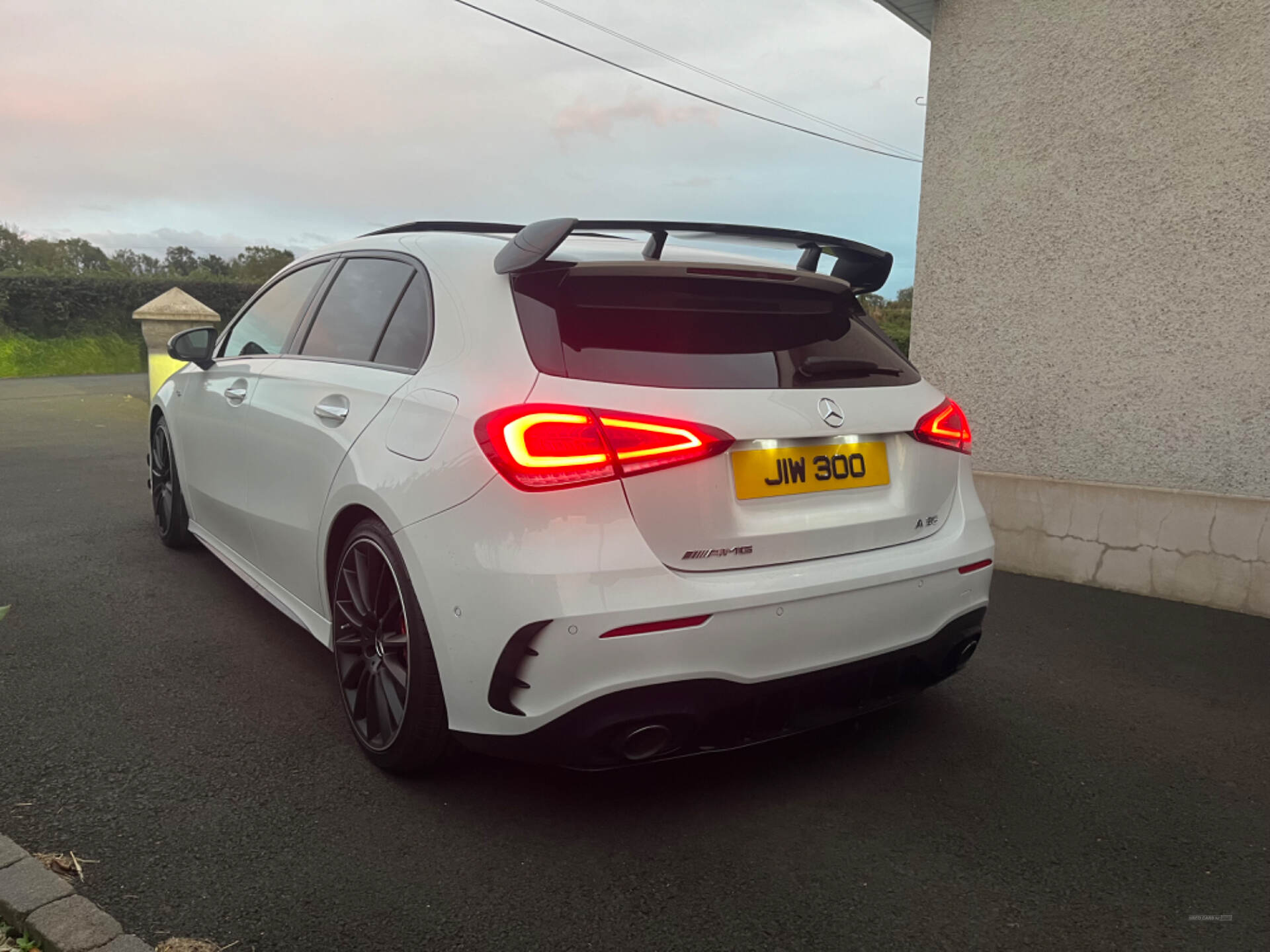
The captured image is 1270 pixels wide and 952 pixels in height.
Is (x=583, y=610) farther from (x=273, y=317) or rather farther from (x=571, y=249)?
(x=273, y=317)

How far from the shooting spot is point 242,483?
402 cm

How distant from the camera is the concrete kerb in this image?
2088mm

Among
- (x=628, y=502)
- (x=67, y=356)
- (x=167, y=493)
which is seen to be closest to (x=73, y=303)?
(x=67, y=356)

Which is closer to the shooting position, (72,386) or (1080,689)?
(1080,689)

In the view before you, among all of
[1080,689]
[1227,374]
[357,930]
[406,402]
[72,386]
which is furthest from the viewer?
[72,386]

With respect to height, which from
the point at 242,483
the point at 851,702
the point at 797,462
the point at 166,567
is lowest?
the point at 166,567

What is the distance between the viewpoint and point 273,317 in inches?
167

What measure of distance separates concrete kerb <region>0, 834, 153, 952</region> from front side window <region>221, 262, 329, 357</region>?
2187mm

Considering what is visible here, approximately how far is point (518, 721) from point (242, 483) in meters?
2.15

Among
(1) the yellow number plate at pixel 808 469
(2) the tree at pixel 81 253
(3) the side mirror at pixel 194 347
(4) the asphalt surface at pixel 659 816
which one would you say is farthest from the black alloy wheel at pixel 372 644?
(2) the tree at pixel 81 253

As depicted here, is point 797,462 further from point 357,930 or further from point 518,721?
point 357,930

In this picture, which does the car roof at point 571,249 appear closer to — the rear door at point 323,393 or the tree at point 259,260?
the rear door at point 323,393

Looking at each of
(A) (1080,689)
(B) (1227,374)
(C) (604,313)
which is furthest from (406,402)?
(B) (1227,374)

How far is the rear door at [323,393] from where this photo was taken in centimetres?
305
